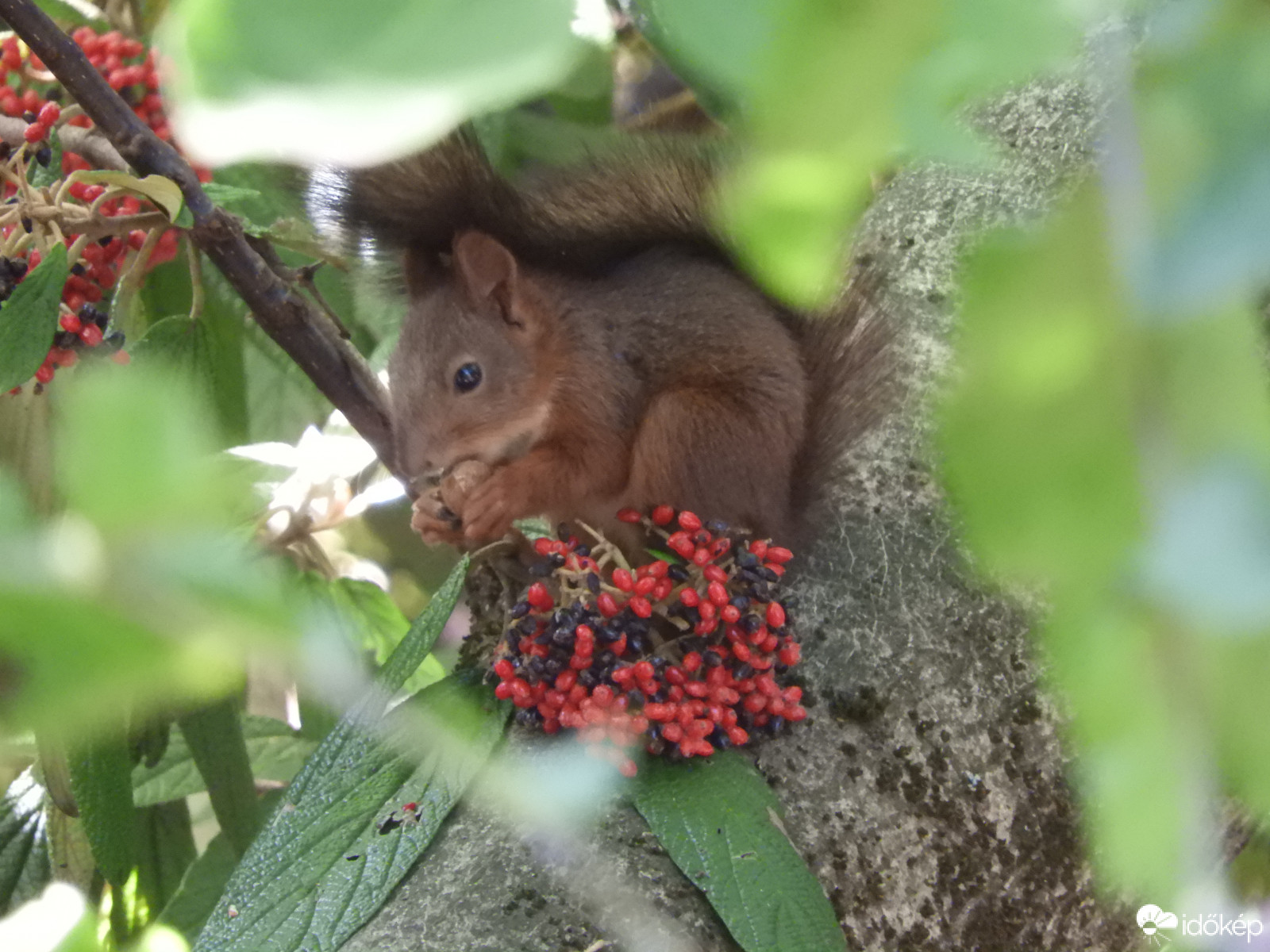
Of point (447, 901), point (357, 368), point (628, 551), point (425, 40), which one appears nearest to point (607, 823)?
point (447, 901)

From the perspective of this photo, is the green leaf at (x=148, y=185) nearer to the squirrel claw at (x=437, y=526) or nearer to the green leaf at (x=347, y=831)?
the green leaf at (x=347, y=831)

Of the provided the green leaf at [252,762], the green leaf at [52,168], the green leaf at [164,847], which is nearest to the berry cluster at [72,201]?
the green leaf at [52,168]

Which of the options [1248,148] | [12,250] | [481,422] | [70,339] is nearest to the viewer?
[1248,148]

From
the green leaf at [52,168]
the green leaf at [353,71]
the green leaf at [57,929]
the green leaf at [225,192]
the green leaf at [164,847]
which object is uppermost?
the green leaf at [52,168]

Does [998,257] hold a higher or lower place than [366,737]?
higher

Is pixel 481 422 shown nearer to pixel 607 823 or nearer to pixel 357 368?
pixel 357 368

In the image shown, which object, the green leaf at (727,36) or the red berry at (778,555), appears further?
the red berry at (778,555)
